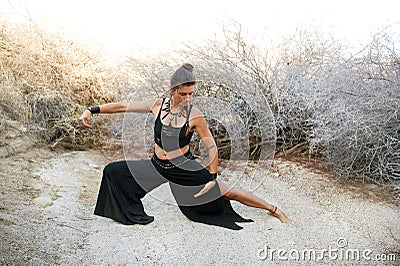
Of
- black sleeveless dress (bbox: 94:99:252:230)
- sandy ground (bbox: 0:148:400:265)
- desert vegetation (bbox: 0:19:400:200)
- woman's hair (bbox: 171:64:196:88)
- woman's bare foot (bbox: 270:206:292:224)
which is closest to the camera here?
sandy ground (bbox: 0:148:400:265)

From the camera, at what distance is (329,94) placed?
383 centimetres

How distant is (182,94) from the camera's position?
105 inches

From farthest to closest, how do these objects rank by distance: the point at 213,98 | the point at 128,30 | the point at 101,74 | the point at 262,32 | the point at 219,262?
the point at 128,30 → the point at 101,74 → the point at 262,32 → the point at 213,98 → the point at 219,262

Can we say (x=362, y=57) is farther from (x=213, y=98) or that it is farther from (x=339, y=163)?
(x=213, y=98)

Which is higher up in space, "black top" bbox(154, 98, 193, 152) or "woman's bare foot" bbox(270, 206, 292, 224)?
"black top" bbox(154, 98, 193, 152)

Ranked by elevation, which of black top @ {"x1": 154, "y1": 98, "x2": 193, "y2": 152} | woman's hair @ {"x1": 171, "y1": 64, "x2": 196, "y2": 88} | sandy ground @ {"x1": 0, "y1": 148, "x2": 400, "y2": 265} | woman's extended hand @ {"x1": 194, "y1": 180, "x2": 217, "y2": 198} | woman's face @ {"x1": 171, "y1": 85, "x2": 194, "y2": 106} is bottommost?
sandy ground @ {"x1": 0, "y1": 148, "x2": 400, "y2": 265}

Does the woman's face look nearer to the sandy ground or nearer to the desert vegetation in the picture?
the sandy ground

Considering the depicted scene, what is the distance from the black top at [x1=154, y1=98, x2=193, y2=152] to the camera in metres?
2.75

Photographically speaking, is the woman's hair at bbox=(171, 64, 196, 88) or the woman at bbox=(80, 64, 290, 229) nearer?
the woman's hair at bbox=(171, 64, 196, 88)

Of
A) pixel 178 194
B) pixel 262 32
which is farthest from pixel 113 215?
pixel 262 32

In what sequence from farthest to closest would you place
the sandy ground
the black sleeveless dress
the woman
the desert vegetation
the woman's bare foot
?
the desert vegetation → the woman's bare foot → the black sleeveless dress → the woman → the sandy ground

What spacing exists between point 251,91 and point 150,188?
1827 millimetres

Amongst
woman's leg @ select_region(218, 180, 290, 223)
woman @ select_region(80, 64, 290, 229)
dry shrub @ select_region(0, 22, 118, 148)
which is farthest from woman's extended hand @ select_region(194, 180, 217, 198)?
dry shrub @ select_region(0, 22, 118, 148)

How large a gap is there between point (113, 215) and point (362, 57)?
8.56 ft
